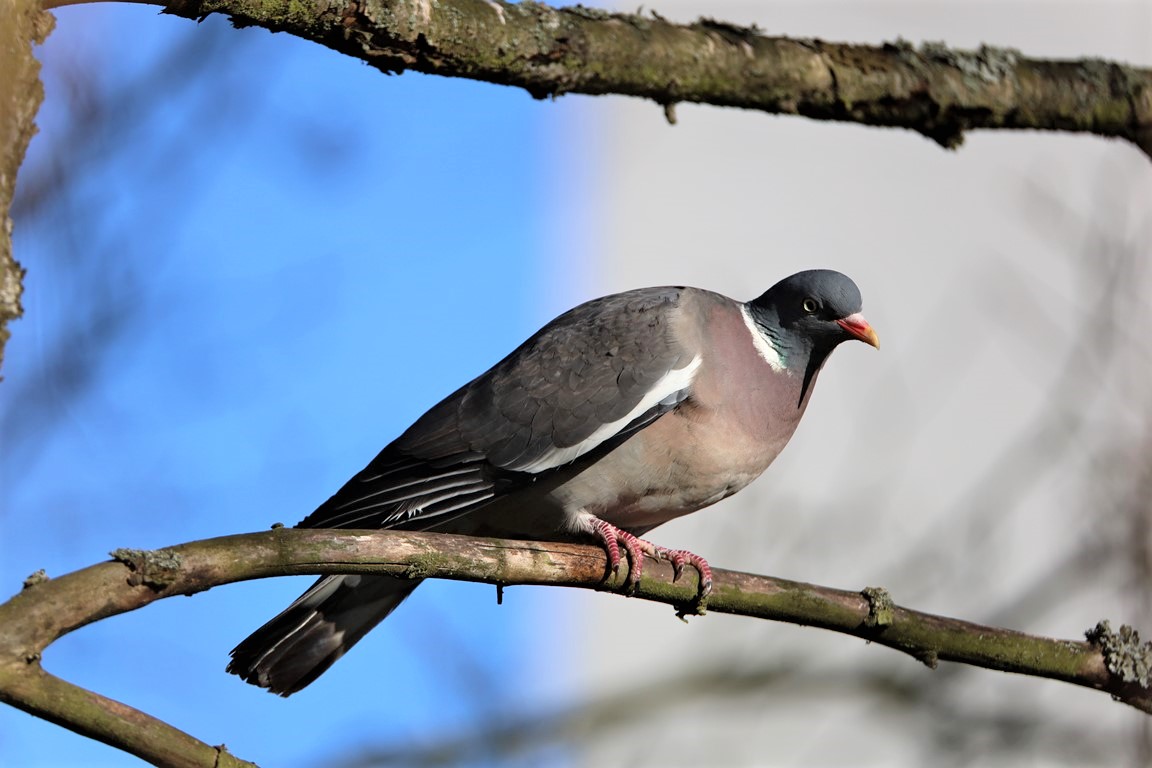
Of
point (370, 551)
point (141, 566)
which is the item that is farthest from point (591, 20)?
point (141, 566)

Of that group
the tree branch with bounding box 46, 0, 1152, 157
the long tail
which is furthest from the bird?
the tree branch with bounding box 46, 0, 1152, 157

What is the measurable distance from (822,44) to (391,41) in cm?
133

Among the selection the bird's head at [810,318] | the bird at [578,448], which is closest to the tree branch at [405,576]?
the bird at [578,448]

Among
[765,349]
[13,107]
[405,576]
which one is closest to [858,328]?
[765,349]

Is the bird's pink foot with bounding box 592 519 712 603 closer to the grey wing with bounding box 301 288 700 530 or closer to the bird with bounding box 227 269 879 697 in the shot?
the bird with bounding box 227 269 879 697

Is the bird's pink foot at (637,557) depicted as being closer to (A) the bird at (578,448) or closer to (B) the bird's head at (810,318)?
(A) the bird at (578,448)

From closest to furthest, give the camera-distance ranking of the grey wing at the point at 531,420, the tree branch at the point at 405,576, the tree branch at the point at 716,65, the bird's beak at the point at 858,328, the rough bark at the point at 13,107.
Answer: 1. the rough bark at the point at 13,107
2. the tree branch at the point at 405,576
3. the tree branch at the point at 716,65
4. the grey wing at the point at 531,420
5. the bird's beak at the point at 858,328

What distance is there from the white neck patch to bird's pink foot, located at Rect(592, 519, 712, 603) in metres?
0.78

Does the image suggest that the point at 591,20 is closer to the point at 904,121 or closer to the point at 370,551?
the point at 904,121

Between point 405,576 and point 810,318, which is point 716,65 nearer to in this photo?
point 810,318

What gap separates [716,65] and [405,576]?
1.54 metres

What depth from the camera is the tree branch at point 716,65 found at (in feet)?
9.27

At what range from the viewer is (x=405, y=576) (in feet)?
9.37

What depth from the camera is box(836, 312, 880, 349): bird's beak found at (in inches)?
161
